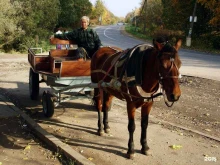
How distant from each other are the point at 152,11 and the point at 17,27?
2080 cm

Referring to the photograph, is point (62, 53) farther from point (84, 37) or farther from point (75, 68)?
point (75, 68)

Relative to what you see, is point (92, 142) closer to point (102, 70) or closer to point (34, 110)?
point (102, 70)

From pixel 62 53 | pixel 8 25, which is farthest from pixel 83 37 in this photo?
pixel 8 25

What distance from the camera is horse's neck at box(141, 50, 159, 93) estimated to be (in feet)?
14.0

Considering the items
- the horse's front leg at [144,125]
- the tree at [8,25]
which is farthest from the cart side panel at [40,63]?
the tree at [8,25]

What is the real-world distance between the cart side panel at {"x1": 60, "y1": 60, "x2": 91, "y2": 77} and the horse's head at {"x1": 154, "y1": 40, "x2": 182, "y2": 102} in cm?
292

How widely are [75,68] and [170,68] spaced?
315cm

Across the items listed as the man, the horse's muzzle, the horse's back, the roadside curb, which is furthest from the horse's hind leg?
the horse's muzzle

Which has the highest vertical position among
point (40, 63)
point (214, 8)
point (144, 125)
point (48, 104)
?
point (214, 8)

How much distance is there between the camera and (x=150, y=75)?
4.37 meters

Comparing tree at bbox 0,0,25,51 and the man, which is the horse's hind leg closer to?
the man

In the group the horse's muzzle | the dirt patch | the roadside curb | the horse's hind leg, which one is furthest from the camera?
the horse's hind leg

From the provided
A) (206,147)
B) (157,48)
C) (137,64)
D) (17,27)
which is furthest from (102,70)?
(17,27)

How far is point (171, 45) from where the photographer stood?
3.96 meters
